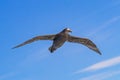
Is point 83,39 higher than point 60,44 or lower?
higher

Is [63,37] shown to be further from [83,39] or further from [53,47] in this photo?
[83,39]

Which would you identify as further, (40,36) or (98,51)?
(98,51)

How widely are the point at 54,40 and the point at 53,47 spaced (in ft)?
9.36

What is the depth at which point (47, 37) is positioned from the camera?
130 ft

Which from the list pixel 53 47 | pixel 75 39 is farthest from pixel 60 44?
pixel 75 39

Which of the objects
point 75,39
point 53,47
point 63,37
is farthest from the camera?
point 75,39

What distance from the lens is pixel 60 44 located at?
3641 cm

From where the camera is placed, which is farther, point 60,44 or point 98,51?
point 98,51

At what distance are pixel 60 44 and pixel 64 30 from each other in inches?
101

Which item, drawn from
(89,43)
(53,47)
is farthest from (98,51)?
(53,47)

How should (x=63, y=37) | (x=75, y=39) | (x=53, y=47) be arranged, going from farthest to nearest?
(x=75, y=39), (x=63, y=37), (x=53, y=47)

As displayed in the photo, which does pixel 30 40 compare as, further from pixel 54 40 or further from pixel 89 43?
pixel 89 43

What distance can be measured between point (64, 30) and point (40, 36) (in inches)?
117

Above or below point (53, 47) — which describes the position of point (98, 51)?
above
